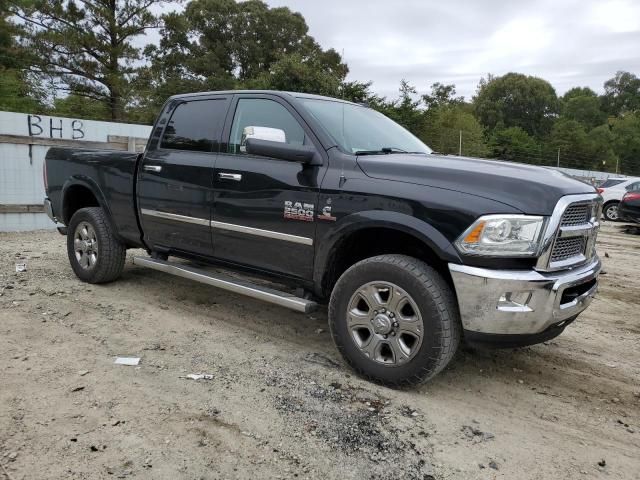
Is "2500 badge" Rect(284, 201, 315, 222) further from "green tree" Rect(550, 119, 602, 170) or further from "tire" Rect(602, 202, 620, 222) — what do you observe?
"green tree" Rect(550, 119, 602, 170)

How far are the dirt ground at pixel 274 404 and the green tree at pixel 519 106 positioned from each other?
6260cm

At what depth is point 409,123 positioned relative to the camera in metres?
23.5

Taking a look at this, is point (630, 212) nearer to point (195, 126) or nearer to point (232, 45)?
point (195, 126)

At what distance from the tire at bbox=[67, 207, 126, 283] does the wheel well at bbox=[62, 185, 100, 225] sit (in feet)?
0.93

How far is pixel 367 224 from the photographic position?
3320mm

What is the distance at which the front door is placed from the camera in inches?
144

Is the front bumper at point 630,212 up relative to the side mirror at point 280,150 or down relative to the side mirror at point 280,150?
down

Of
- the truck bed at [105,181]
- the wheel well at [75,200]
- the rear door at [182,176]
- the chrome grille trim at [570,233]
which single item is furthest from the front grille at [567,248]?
the wheel well at [75,200]

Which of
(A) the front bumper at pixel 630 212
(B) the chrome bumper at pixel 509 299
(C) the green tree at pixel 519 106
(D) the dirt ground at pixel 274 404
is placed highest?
(C) the green tree at pixel 519 106

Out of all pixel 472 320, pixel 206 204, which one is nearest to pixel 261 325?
pixel 206 204

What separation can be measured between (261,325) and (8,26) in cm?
2477

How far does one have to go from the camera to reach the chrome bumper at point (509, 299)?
2.89m

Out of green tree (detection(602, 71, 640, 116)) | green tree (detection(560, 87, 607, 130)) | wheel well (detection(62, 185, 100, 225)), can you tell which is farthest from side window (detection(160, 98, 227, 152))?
green tree (detection(602, 71, 640, 116))

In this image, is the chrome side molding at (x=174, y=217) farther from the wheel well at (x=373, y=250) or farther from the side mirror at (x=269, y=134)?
the wheel well at (x=373, y=250)
